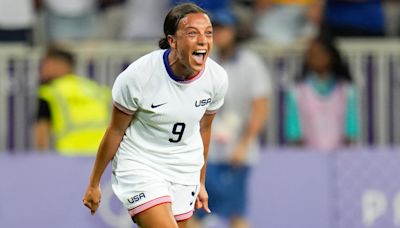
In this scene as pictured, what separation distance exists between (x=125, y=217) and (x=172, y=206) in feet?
16.8

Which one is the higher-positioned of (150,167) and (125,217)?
(150,167)

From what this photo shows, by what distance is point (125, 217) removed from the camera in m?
14.4

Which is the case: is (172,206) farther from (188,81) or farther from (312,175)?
(312,175)

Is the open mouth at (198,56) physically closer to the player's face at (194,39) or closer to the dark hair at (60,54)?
the player's face at (194,39)

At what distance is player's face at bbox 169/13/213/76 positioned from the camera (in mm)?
8719

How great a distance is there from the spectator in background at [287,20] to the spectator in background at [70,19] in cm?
152

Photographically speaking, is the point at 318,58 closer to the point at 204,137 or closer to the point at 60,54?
the point at 60,54

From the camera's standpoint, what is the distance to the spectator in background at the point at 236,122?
13672 millimetres

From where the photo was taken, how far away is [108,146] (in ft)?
29.8

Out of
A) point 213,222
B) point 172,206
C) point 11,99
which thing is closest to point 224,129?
point 213,222

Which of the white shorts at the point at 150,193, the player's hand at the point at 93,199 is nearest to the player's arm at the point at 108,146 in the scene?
the player's hand at the point at 93,199

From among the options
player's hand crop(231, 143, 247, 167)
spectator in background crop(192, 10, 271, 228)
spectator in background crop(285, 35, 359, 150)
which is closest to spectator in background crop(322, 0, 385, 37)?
spectator in background crop(285, 35, 359, 150)

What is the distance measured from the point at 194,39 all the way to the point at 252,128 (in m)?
5.04

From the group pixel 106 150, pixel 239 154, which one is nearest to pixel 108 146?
pixel 106 150
